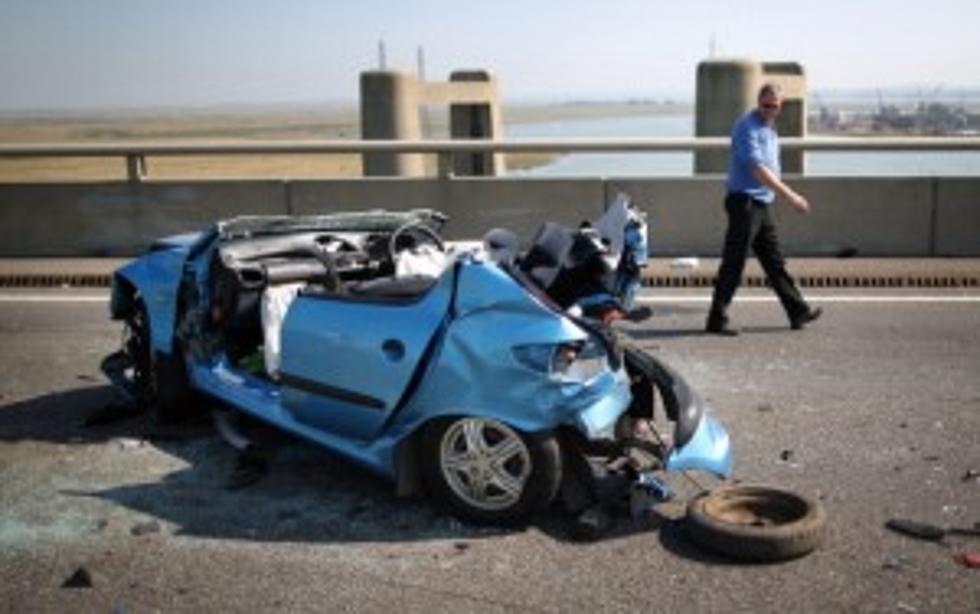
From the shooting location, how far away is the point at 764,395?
7.47 m

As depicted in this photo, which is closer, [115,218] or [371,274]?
[371,274]

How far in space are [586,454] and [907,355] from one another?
4.06 metres

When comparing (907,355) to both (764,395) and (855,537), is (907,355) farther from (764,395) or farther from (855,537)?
(855,537)

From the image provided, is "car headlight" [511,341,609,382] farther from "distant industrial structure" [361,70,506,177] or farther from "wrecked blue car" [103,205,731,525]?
"distant industrial structure" [361,70,506,177]

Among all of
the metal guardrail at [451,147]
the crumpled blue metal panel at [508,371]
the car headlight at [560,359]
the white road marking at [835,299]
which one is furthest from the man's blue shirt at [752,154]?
the car headlight at [560,359]

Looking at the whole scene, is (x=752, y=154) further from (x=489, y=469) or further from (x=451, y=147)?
(x=489, y=469)

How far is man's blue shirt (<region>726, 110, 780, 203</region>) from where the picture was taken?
364 inches

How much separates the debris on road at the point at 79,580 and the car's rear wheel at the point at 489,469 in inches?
58.3

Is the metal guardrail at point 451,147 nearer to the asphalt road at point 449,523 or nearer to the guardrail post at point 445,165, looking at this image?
the guardrail post at point 445,165

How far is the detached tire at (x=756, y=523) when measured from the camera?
4.84m

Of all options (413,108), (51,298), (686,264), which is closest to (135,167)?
(51,298)

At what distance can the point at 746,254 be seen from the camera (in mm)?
9430

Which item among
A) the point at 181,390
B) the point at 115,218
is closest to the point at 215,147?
the point at 115,218

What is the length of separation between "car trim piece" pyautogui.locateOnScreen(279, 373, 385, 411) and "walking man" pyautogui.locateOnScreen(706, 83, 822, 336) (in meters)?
4.39
